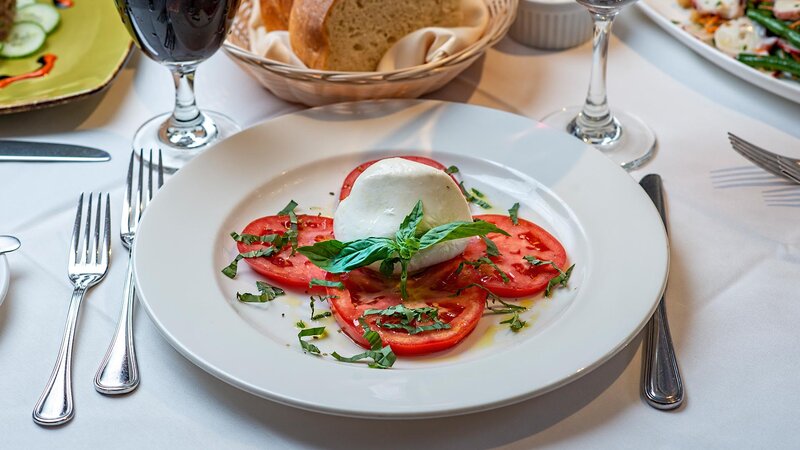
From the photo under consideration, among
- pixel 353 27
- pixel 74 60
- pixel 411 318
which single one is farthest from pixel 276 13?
pixel 411 318

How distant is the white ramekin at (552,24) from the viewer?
264 cm

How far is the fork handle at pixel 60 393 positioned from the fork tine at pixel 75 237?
0.73 ft

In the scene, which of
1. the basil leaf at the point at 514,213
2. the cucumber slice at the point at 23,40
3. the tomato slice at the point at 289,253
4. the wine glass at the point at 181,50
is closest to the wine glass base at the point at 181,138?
the wine glass at the point at 181,50

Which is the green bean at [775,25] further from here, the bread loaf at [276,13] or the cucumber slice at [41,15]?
the cucumber slice at [41,15]

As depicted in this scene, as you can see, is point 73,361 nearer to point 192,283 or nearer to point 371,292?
point 192,283

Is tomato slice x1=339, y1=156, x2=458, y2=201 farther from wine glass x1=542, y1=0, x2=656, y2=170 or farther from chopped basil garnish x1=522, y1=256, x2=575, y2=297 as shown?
wine glass x1=542, y1=0, x2=656, y2=170

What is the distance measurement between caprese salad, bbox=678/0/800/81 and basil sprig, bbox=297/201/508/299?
118cm

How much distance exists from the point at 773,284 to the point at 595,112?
2.32 feet

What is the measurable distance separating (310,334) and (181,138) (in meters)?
0.95

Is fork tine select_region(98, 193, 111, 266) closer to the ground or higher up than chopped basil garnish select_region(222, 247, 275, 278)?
closer to the ground

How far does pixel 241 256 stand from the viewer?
1788 mm

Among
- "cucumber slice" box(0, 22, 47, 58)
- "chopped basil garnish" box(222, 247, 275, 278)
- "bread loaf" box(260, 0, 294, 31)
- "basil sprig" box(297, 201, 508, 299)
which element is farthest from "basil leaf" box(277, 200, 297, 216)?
"cucumber slice" box(0, 22, 47, 58)

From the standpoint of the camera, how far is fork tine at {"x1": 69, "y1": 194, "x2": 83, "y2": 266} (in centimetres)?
187

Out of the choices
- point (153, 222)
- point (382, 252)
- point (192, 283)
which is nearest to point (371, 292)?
point (382, 252)
